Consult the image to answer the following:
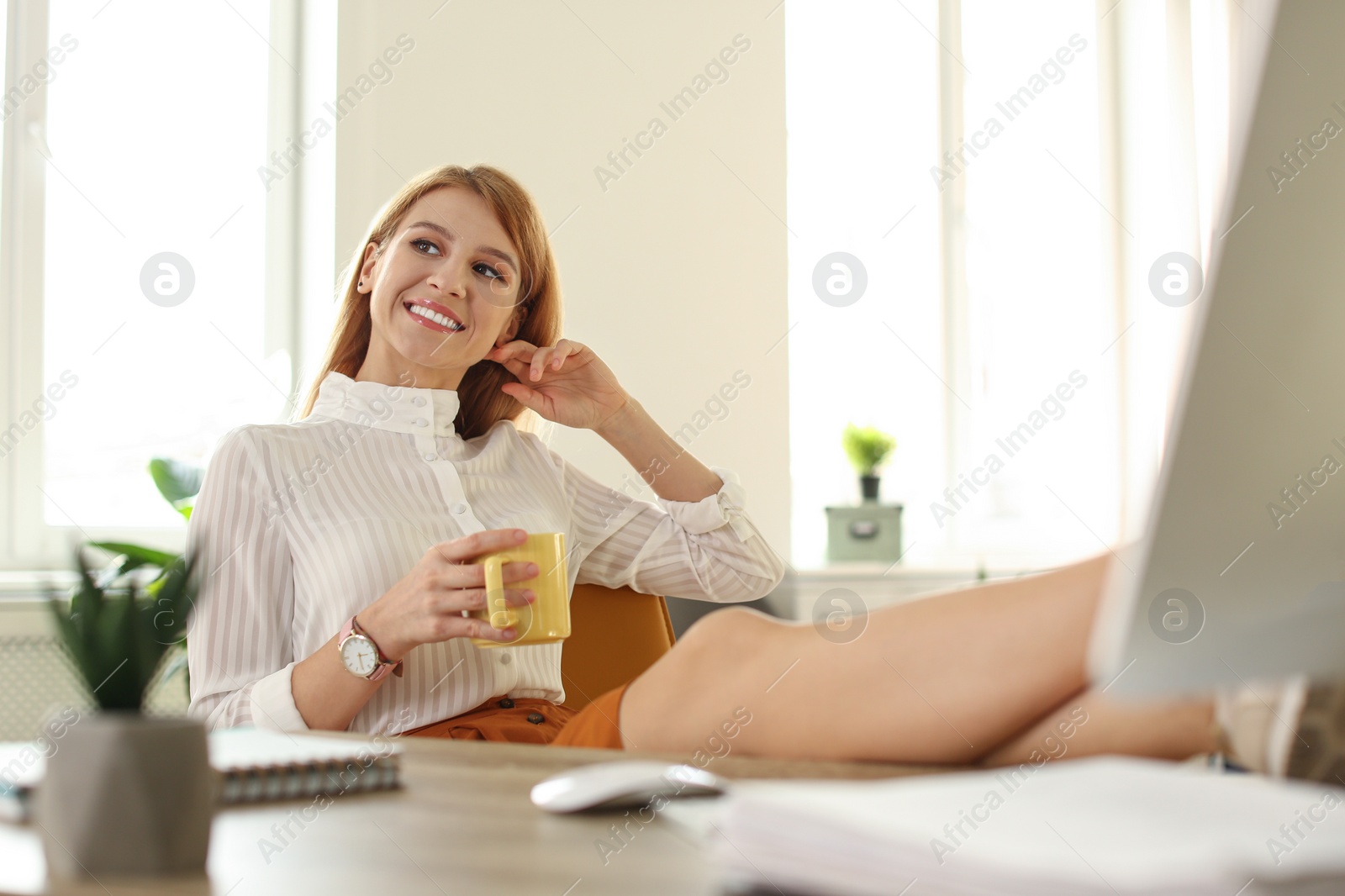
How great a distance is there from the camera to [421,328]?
5.57 ft

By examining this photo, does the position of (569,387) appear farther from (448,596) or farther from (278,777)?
(278,777)

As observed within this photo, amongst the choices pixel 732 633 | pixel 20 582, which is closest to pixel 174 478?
pixel 20 582

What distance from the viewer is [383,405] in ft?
5.52

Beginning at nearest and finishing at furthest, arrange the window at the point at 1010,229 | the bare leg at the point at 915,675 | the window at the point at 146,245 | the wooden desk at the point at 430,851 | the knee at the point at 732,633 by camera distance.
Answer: the wooden desk at the point at 430,851
the bare leg at the point at 915,675
the knee at the point at 732,633
the window at the point at 146,245
the window at the point at 1010,229

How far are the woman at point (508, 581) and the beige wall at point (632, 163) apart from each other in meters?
1.23

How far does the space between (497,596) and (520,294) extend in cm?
82

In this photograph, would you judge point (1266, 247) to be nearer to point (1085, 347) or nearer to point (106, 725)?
point (106, 725)

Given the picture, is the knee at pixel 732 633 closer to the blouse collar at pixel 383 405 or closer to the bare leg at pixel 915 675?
the bare leg at pixel 915 675

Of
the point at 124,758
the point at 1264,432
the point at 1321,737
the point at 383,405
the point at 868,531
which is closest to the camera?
the point at 1264,432

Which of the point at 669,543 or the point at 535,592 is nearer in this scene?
the point at 535,592

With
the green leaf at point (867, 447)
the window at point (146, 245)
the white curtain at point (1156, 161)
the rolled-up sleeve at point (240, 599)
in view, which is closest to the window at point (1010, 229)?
the white curtain at point (1156, 161)

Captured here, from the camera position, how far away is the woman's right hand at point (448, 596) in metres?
1.19

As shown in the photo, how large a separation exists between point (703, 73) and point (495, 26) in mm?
683

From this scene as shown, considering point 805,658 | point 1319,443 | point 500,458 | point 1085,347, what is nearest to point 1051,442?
point 1085,347
